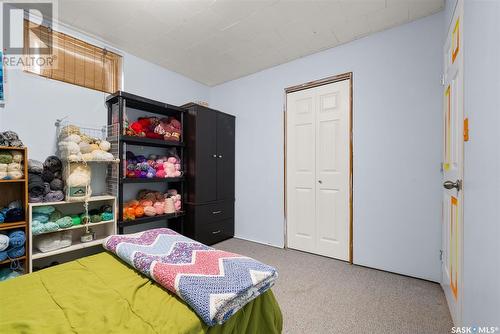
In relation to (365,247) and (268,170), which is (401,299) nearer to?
(365,247)

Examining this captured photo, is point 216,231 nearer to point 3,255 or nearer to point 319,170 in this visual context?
point 319,170

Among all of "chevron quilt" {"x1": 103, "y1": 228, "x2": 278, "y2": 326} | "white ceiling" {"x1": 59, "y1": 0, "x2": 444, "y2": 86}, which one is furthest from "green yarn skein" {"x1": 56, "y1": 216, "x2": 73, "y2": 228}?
"white ceiling" {"x1": 59, "y1": 0, "x2": 444, "y2": 86}

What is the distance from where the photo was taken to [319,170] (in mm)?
2914

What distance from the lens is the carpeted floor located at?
1.56m

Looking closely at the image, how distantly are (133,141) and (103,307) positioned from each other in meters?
2.07

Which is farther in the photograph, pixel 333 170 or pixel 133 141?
pixel 333 170

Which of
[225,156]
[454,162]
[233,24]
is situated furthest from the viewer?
[225,156]

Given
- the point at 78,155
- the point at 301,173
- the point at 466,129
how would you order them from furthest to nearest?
the point at 301,173 < the point at 78,155 < the point at 466,129

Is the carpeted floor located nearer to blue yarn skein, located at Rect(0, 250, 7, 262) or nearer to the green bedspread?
the green bedspread

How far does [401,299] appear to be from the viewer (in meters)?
1.88

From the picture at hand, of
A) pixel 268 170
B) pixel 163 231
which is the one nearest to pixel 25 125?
pixel 163 231

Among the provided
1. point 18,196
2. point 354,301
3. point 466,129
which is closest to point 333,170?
point 354,301

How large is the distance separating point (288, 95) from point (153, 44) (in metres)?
1.87

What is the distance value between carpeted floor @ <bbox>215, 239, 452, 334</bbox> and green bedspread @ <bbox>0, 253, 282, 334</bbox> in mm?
738
